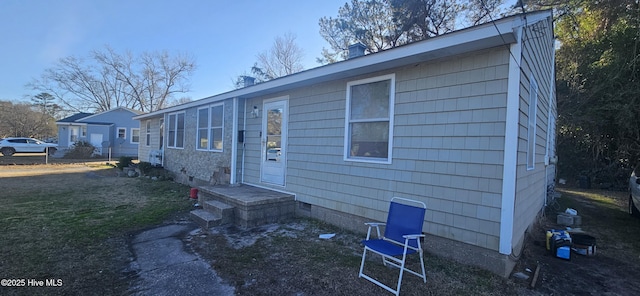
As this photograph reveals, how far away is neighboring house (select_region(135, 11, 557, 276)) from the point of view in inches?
124

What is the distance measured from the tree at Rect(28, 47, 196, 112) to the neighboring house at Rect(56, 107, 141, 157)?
1054 cm

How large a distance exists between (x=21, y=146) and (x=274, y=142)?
2566cm

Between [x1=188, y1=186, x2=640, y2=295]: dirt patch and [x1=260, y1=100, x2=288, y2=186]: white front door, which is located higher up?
[x1=260, y1=100, x2=288, y2=186]: white front door

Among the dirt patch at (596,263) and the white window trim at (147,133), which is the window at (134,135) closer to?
the white window trim at (147,133)

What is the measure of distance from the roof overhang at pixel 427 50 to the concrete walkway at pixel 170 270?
3.16 meters

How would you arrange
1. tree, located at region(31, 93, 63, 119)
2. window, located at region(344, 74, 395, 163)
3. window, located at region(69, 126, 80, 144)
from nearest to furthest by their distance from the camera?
Result: window, located at region(344, 74, 395, 163) < window, located at region(69, 126, 80, 144) < tree, located at region(31, 93, 63, 119)

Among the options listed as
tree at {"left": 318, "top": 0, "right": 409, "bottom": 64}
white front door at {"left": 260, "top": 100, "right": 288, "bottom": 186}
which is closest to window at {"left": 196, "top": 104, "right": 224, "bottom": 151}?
white front door at {"left": 260, "top": 100, "right": 288, "bottom": 186}

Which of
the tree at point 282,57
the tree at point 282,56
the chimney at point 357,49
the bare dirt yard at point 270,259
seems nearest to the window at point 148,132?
the bare dirt yard at point 270,259

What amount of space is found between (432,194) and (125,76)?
126ft

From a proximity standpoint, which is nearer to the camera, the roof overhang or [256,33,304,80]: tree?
the roof overhang

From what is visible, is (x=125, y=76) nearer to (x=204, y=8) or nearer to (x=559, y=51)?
(x=204, y=8)

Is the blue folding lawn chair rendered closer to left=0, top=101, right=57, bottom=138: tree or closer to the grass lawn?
the grass lawn

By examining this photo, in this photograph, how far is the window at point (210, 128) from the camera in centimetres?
→ 770

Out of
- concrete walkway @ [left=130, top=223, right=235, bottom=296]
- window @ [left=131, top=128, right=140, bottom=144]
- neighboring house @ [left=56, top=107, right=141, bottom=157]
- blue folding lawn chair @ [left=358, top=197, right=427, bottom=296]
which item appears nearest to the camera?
concrete walkway @ [left=130, top=223, right=235, bottom=296]
